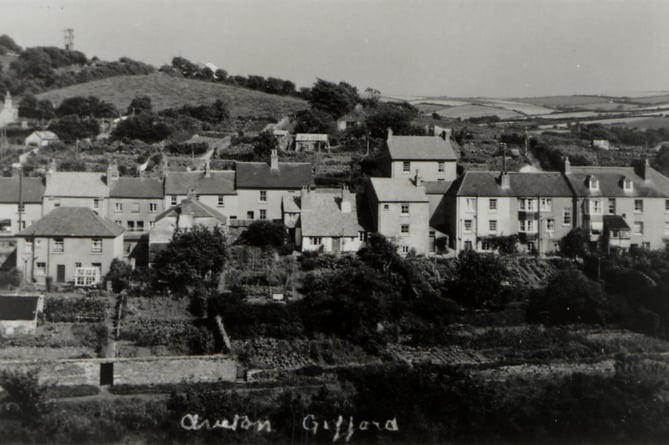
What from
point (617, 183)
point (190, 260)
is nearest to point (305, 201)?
point (190, 260)

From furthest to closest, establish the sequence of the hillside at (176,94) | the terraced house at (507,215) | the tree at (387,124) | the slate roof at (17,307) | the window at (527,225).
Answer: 1. the hillside at (176,94)
2. the tree at (387,124)
3. the window at (527,225)
4. the terraced house at (507,215)
5. the slate roof at (17,307)

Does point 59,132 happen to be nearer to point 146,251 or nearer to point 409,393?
point 146,251

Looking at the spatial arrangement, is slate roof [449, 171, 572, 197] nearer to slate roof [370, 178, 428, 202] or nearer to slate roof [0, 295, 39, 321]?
slate roof [370, 178, 428, 202]

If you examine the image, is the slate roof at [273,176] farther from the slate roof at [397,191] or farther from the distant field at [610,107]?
the distant field at [610,107]

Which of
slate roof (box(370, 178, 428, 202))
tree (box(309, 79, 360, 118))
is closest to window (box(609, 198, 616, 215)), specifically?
slate roof (box(370, 178, 428, 202))

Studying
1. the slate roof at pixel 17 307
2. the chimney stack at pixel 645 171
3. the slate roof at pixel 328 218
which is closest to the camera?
the slate roof at pixel 17 307

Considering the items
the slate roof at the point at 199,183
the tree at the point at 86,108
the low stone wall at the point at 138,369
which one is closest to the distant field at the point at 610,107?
the slate roof at the point at 199,183

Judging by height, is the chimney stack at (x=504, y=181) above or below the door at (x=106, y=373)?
above

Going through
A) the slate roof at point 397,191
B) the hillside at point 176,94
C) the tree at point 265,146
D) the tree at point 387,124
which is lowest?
the slate roof at point 397,191
